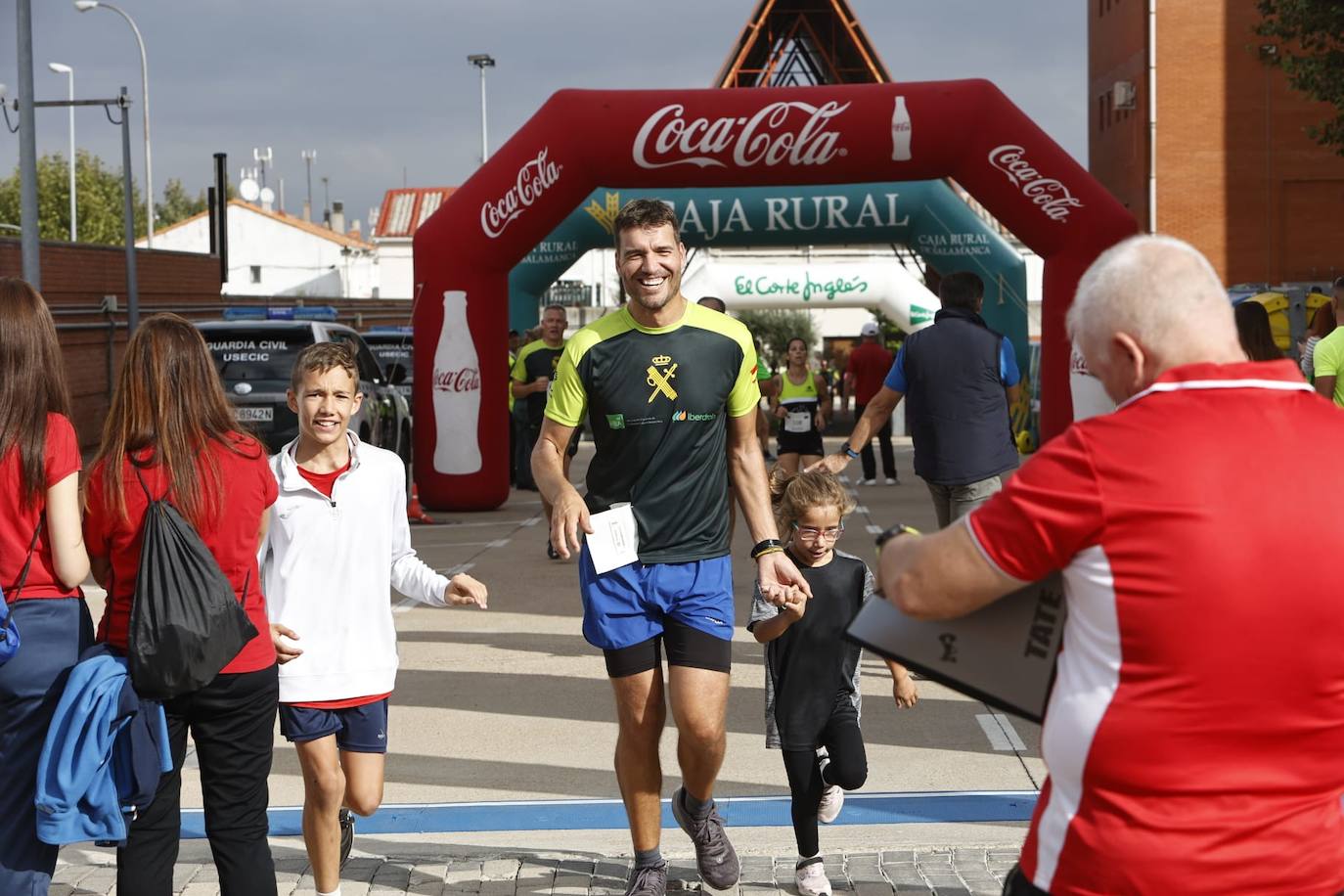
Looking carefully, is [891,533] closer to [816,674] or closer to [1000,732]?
[816,674]

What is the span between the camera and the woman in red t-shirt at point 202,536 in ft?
12.1

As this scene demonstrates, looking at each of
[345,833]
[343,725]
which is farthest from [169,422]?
[345,833]

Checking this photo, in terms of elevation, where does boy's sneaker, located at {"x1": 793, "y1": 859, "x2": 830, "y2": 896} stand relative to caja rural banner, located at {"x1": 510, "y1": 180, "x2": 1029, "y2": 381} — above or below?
below

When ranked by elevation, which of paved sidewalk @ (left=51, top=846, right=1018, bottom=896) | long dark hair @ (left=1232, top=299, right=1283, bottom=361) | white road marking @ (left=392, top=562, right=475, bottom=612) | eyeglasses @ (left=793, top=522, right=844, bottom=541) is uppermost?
long dark hair @ (left=1232, top=299, right=1283, bottom=361)

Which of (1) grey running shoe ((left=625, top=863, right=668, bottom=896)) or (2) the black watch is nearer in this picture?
(2) the black watch

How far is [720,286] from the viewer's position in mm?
26656

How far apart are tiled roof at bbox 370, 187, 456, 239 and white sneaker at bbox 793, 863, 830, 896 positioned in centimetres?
7606

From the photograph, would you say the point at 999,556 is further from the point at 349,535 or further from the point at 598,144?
the point at 598,144

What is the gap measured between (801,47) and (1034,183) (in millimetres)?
42088

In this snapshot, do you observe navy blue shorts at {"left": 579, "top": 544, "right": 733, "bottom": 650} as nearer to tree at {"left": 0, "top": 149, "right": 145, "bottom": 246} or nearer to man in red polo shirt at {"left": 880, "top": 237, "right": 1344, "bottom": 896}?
man in red polo shirt at {"left": 880, "top": 237, "right": 1344, "bottom": 896}

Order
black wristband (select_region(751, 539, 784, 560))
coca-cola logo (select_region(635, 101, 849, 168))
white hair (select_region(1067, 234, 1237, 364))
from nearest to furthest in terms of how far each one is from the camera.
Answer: white hair (select_region(1067, 234, 1237, 364)) → black wristband (select_region(751, 539, 784, 560)) → coca-cola logo (select_region(635, 101, 849, 168))

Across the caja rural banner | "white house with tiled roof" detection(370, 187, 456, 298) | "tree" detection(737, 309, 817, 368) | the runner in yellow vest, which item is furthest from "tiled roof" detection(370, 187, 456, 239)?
the runner in yellow vest

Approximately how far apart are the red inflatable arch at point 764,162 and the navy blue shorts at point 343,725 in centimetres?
1100

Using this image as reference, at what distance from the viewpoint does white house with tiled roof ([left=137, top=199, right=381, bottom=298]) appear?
7488 centimetres
